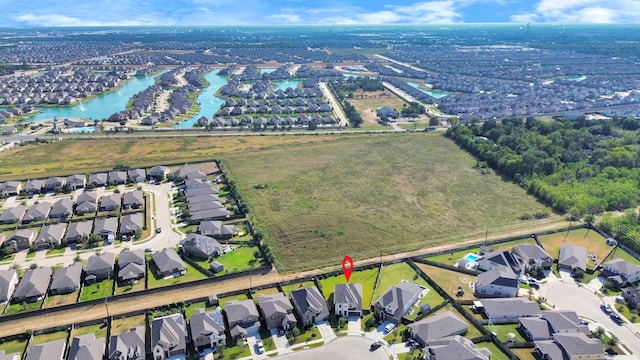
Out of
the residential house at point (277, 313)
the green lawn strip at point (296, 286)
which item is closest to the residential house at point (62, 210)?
the green lawn strip at point (296, 286)

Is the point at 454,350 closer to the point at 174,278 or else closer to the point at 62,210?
the point at 174,278

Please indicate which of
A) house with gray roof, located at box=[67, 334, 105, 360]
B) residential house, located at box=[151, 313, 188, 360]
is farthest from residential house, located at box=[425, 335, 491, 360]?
house with gray roof, located at box=[67, 334, 105, 360]

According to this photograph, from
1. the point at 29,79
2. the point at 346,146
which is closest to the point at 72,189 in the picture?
the point at 346,146

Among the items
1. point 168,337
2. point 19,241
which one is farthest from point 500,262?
point 19,241

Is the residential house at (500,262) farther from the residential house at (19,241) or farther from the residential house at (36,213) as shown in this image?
the residential house at (36,213)

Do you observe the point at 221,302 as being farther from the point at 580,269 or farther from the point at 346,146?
the point at 346,146
